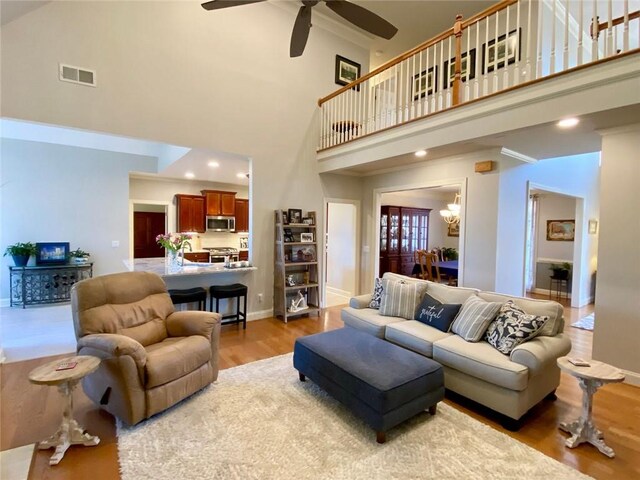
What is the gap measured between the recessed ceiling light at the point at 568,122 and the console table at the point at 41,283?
7583mm

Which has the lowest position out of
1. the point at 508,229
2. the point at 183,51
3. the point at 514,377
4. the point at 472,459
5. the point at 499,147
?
the point at 472,459

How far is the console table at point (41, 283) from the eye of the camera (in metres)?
5.43

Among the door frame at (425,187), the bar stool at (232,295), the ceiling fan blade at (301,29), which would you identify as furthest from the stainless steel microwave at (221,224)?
the ceiling fan blade at (301,29)

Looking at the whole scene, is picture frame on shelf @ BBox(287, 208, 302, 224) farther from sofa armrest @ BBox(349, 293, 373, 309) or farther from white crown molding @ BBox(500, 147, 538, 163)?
white crown molding @ BBox(500, 147, 538, 163)

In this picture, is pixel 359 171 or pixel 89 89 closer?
pixel 89 89

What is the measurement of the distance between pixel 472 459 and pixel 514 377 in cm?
65

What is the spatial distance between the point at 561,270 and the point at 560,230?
3.84 ft

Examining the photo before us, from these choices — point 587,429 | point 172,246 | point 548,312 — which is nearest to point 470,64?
point 548,312

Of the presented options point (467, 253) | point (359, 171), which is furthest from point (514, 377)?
point (359, 171)

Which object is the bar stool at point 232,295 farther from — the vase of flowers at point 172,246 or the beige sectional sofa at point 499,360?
the beige sectional sofa at point 499,360

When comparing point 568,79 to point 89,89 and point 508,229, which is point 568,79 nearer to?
point 508,229

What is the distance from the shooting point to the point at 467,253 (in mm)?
4449

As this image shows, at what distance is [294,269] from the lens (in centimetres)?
544

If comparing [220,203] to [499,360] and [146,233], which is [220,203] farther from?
[499,360]
